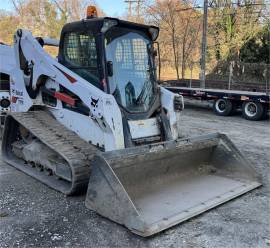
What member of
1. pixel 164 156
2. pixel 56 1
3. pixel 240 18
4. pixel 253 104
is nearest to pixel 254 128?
pixel 253 104

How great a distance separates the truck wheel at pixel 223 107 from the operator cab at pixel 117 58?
7.25 meters

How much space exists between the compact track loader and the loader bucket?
12 mm

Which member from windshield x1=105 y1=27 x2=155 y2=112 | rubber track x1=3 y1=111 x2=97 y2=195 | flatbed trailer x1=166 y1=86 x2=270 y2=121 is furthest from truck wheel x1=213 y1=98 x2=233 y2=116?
rubber track x1=3 y1=111 x2=97 y2=195

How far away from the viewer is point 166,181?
200 inches

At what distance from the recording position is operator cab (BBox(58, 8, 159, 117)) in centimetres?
523

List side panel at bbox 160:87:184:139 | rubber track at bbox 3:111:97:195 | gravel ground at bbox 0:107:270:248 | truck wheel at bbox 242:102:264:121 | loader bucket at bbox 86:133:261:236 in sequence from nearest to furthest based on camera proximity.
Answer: gravel ground at bbox 0:107:270:248 < loader bucket at bbox 86:133:261:236 < rubber track at bbox 3:111:97:195 < side panel at bbox 160:87:184:139 < truck wheel at bbox 242:102:264:121

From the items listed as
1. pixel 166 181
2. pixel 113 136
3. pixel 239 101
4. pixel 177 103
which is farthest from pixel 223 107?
pixel 113 136

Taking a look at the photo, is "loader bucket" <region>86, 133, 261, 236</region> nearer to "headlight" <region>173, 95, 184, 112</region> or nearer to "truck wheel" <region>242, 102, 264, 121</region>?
"headlight" <region>173, 95, 184, 112</region>

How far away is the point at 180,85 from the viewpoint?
16797mm

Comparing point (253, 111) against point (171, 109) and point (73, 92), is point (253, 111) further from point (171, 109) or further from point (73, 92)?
point (73, 92)

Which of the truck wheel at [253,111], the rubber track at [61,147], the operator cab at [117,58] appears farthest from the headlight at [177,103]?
the truck wheel at [253,111]

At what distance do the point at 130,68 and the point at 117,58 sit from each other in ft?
0.90

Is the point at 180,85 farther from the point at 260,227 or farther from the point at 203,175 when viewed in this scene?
the point at 260,227

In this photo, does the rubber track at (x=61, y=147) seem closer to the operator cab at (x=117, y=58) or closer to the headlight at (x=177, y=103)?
the operator cab at (x=117, y=58)
